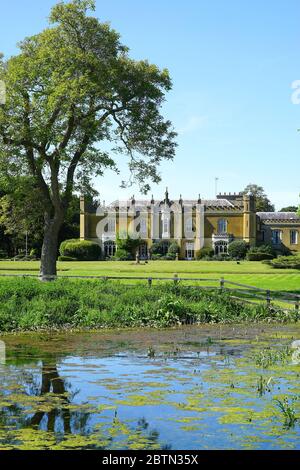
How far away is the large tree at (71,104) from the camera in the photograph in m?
28.7

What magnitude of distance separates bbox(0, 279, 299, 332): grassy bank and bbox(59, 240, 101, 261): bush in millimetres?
45928

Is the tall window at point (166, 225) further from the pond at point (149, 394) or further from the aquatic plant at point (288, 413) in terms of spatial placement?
the aquatic plant at point (288, 413)

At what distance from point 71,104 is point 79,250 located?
42.8 m

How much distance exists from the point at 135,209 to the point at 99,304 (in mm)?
65787

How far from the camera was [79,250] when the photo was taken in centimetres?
7081

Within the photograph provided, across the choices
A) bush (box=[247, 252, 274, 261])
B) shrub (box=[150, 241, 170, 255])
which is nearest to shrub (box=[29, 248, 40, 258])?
shrub (box=[150, 241, 170, 255])

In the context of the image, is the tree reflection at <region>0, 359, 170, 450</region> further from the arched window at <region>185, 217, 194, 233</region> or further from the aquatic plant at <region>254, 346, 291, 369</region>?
the arched window at <region>185, 217, 194, 233</region>

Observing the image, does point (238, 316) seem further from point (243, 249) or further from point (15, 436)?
point (243, 249)

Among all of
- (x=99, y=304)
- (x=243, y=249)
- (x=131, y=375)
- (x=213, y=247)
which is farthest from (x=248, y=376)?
(x=213, y=247)

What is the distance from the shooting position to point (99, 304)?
2125 centimetres

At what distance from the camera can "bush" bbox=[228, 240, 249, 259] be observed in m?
78.0

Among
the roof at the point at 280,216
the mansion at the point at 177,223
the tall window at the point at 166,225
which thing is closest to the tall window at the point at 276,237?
the roof at the point at 280,216

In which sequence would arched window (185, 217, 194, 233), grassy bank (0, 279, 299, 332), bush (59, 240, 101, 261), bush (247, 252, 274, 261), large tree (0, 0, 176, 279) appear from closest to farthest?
grassy bank (0, 279, 299, 332) < large tree (0, 0, 176, 279) < bush (59, 240, 101, 261) < bush (247, 252, 274, 261) < arched window (185, 217, 194, 233)

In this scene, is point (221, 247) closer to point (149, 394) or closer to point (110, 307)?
point (110, 307)
